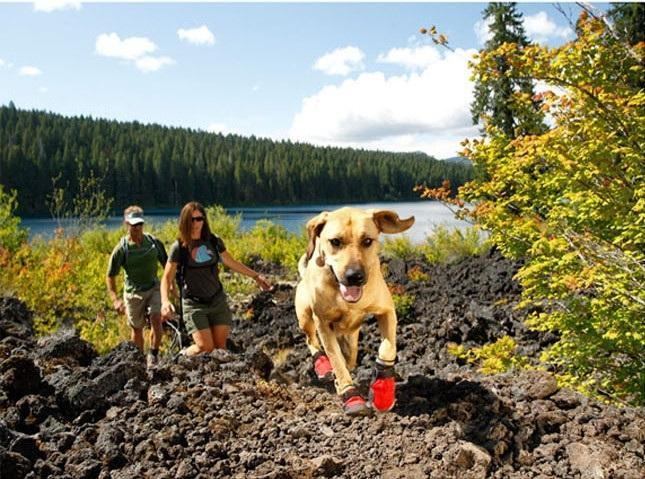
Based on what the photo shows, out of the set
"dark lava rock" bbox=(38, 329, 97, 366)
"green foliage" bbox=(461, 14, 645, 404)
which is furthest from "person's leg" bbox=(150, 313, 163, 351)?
"green foliage" bbox=(461, 14, 645, 404)

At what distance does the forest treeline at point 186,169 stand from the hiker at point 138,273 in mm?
55455

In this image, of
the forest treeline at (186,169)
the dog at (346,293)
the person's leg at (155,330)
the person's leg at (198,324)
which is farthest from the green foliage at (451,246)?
the forest treeline at (186,169)

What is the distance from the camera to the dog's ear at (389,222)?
99.5 inches

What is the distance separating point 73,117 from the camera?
405 ft

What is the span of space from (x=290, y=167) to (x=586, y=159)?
75204 mm

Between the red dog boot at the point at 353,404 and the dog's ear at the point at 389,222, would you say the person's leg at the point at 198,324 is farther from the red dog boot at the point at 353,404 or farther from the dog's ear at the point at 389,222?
the dog's ear at the point at 389,222

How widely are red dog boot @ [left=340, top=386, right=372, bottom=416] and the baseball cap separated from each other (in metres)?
4.70

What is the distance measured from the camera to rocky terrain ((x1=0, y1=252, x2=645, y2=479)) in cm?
305

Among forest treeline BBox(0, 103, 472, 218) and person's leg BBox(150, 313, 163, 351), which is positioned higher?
Answer: forest treeline BBox(0, 103, 472, 218)

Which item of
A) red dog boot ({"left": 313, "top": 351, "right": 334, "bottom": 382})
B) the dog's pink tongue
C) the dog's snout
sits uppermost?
the dog's snout

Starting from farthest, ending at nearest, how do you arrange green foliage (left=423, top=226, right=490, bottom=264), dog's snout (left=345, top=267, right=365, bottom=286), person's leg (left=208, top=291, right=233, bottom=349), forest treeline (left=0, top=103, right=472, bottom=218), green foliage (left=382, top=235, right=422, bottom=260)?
forest treeline (left=0, top=103, right=472, bottom=218) → green foliage (left=382, top=235, right=422, bottom=260) → green foliage (left=423, top=226, right=490, bottom=264) → person's leg (left=208, top=291, right=233, bottom=349) → dog's snout (left=345, top=267, right=365, bottom=286)

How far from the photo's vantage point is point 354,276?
2.42 m

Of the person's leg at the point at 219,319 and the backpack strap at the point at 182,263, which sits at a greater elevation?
the backpack strap at the point at 182,263

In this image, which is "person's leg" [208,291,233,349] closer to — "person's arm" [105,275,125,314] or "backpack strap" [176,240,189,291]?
"backpack strap" [176,240,189,291]
